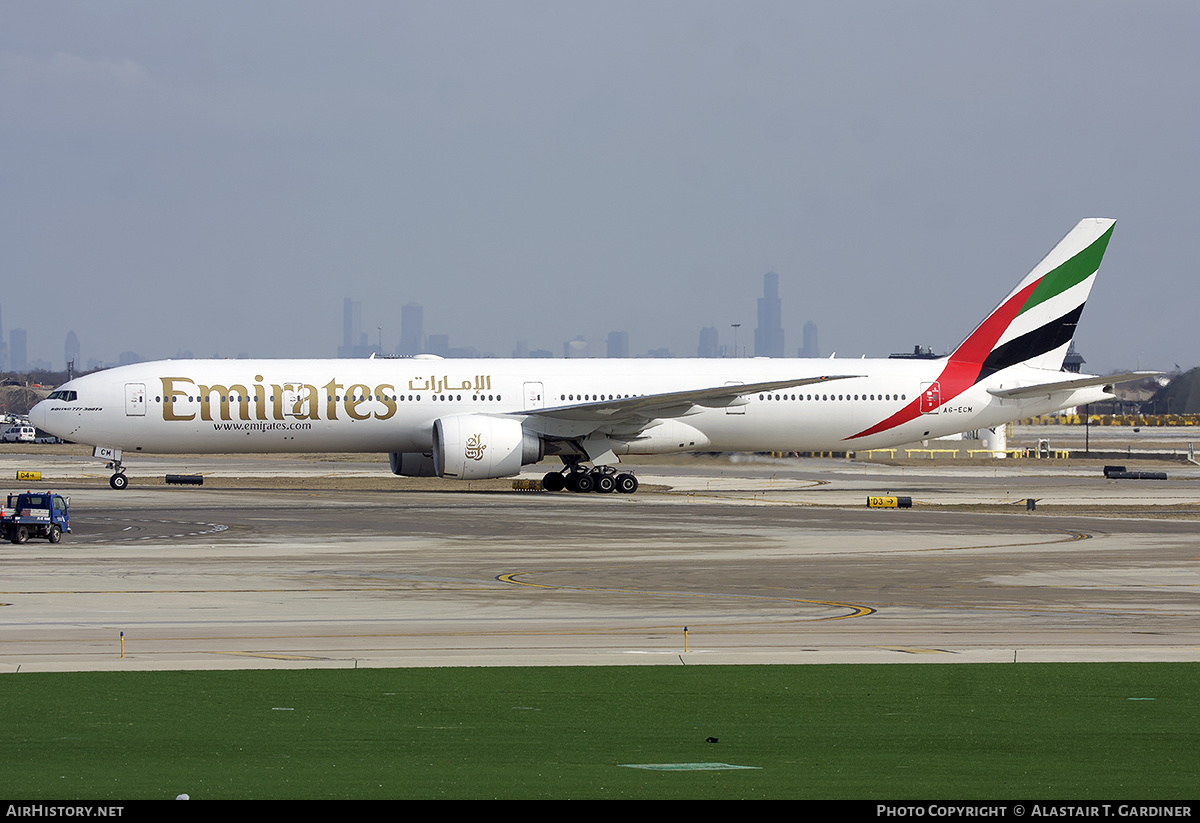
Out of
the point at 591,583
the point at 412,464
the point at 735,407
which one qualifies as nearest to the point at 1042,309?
the point at 735,407

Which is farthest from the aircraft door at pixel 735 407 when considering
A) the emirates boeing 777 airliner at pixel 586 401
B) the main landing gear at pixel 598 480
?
the main landing gear at pixel 598 480

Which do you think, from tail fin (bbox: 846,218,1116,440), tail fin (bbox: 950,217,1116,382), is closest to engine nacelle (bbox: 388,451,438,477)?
tail fin (bbox: 846,218,1116,440)

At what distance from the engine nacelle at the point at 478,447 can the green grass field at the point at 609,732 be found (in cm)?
3089

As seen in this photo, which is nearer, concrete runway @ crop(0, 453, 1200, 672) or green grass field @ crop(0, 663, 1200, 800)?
green grass field @ crop(0, 663, 1200, 800)

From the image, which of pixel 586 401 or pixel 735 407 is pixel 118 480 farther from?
pixel 735 407

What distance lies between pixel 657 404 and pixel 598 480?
4.11 meters

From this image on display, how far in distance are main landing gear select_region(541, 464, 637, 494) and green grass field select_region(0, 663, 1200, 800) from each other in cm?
3438

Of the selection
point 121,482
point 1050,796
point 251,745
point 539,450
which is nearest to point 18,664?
point 251,745

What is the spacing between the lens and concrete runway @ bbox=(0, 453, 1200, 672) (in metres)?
17.4

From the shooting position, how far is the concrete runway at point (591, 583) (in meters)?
17.4

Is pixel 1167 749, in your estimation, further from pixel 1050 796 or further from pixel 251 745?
pixel 251 745

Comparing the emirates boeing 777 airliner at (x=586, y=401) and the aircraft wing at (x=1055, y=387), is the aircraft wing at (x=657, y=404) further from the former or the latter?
the aircraft wing at (x=1055, y=387)

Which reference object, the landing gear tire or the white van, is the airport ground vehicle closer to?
the landing gear tire

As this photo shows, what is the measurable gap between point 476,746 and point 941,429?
4428 centimetres
